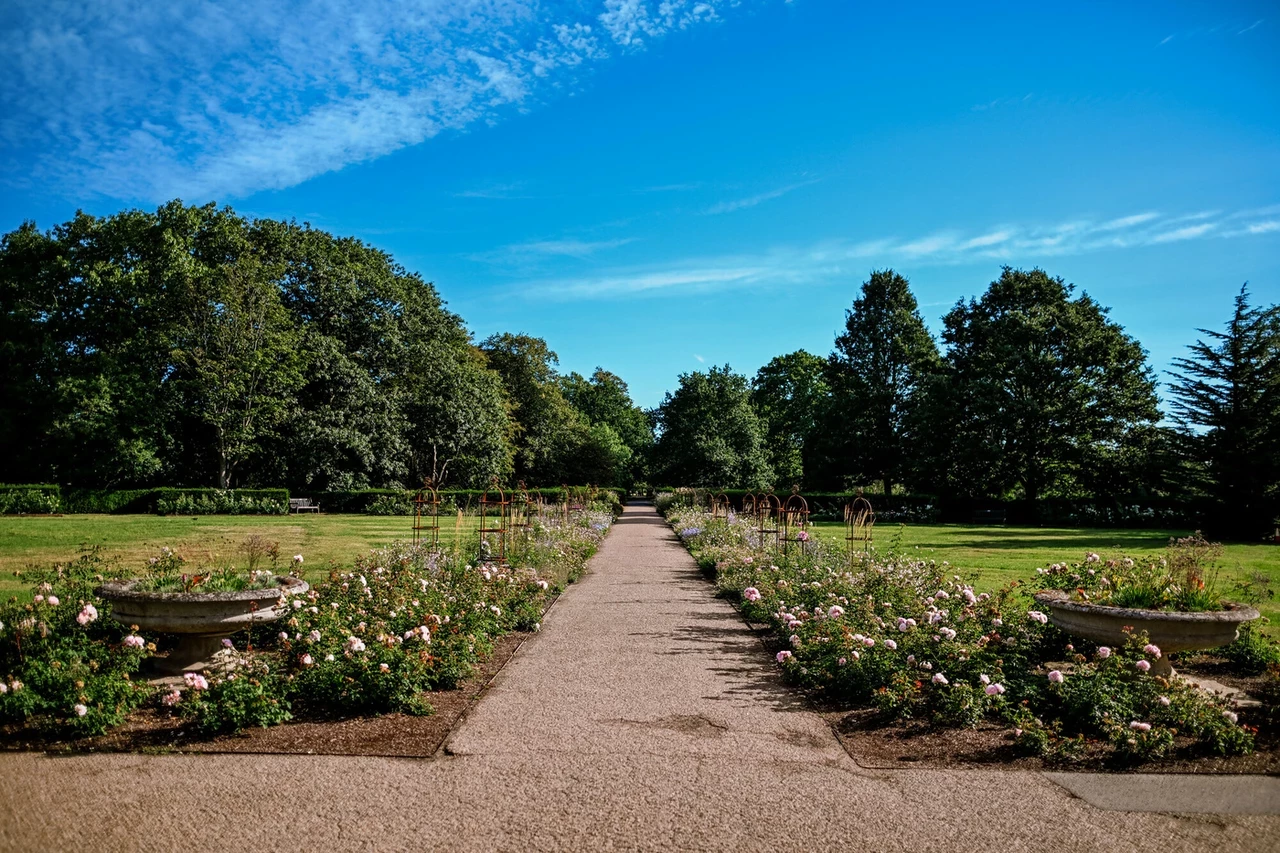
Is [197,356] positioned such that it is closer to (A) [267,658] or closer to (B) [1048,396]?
(A) [267,658]

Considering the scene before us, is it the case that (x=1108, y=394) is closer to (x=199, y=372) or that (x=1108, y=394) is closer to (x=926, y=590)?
(x=926, y=590)

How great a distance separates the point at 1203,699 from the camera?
5.35 m

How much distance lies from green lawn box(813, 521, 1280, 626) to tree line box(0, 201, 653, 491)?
23.4 metres

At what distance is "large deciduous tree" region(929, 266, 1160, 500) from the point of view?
31.8 meters

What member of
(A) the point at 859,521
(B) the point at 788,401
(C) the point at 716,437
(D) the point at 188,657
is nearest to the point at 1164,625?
(D) the point at 188,657

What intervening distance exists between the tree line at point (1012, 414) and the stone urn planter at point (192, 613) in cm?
2589

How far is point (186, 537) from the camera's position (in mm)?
18000

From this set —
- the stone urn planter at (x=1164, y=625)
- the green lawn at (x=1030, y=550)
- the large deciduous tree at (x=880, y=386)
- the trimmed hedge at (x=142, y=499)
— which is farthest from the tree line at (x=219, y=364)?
the stone urn planter at (x=1164, y=625)

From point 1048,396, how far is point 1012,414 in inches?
70.2

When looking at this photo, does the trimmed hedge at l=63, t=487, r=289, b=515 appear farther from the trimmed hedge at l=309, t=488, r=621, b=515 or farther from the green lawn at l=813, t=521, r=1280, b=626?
the green lawn at l=813, t=521, r=1280, b=626

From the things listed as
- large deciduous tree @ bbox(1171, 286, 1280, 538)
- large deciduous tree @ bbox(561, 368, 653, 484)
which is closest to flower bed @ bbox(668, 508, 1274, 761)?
large deciduous tree @ bbox(1171, 286, 1280, 538)

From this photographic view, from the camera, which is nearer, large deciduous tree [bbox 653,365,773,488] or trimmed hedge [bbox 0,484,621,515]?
trimmed hedge [bbox 0,484,621,515]

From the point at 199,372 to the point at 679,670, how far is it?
29850 mm

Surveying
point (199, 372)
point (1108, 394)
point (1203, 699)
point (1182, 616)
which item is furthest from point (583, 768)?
point (1108, 394)
